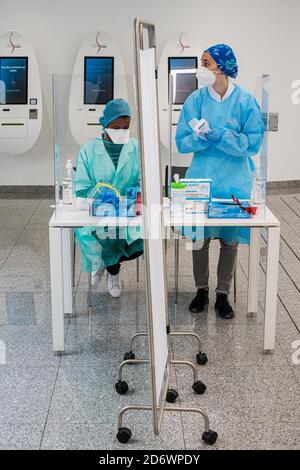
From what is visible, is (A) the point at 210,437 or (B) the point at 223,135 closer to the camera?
(A) the point at 210,437

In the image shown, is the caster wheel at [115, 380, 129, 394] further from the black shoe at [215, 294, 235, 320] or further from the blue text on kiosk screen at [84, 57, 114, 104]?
the blue text on kiosk screen at [84, 57, 114, 104]

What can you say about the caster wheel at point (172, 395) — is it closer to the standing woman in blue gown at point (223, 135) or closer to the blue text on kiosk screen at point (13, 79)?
the standing woman in blue gown at point (223, 135)

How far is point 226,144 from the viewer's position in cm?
409

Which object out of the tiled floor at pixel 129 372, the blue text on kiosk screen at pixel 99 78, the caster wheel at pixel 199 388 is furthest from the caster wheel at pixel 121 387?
the blue text on kiosk screen at pixel 99 78

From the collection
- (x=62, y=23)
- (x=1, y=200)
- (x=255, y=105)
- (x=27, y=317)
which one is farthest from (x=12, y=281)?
(x=62, y=23)

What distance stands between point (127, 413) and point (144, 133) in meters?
1.39

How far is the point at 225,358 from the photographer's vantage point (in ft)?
12.4

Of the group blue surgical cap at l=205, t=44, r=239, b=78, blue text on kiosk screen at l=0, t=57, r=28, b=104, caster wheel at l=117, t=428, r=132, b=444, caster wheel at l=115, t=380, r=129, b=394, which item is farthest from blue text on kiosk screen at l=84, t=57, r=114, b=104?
caster wheel at l=117, t=428, r=132, b=444

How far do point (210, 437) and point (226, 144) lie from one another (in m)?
1.80

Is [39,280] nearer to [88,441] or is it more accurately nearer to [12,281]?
[12,281]

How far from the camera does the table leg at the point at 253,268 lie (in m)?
4.35

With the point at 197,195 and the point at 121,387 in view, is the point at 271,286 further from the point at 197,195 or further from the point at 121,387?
the point at 121,387

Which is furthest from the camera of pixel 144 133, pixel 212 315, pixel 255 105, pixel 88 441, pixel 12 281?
pixel 12 281

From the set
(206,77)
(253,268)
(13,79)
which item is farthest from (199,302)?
(13,79)
